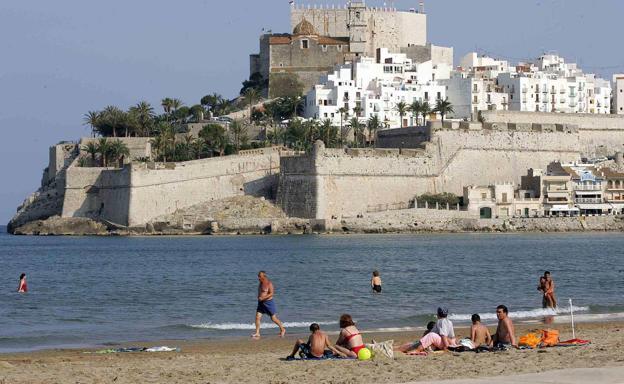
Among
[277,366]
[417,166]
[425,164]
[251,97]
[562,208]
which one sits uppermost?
[251,97]

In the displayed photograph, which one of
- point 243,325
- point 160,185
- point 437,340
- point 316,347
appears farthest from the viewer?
point 160,185

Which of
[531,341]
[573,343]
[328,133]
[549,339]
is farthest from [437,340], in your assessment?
[328,133]

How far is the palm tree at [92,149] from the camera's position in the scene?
62.4 m

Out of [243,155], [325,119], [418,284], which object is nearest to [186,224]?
[243,155]

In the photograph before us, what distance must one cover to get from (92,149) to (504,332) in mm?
47921

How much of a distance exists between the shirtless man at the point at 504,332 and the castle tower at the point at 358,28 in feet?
191

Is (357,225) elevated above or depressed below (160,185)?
below

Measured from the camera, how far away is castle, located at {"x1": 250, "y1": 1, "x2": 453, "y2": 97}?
72.6 metres

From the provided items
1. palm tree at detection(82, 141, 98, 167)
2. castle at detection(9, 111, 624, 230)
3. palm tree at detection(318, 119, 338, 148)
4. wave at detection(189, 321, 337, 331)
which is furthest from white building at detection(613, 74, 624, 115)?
wave at detection(189, 321, 337, 331)

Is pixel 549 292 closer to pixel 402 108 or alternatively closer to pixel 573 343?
pixel 573 343

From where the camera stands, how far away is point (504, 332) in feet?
53.2

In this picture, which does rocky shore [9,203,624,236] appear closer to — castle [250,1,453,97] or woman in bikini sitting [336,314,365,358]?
castle [250,1,453,97]

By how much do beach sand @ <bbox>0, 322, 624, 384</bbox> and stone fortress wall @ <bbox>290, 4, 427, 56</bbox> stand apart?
58501mm

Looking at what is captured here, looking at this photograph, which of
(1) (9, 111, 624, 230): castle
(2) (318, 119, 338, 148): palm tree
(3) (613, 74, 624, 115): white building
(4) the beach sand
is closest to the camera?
(4) the beach sand
